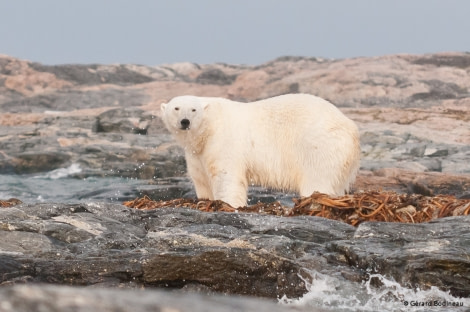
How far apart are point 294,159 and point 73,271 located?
225 inches

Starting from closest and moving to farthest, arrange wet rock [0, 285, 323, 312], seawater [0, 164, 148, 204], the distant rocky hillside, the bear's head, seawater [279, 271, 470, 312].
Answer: wet rock [0, 285, 323, 312], seawater [279, 271, 470, 312], the bear's head, seawater [0, 164, 148, 204], the distant rocky hillside

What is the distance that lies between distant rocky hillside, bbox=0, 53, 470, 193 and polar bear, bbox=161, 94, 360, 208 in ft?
15.6

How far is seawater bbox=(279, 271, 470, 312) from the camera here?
16.2ft

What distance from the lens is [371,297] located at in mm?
5098

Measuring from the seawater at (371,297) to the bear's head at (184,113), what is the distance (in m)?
5.34

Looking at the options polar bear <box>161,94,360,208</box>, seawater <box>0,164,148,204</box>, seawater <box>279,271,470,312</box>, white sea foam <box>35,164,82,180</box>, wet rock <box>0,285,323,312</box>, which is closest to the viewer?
wet rock <box>0,285,323,312</box>

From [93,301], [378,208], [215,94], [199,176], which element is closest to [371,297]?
[378,208]

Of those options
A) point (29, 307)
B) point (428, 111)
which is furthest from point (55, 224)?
point (428, 111)

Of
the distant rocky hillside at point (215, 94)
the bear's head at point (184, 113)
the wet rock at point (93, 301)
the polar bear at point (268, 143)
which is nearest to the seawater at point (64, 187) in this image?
the distant rocky hillside at point (215, 94)

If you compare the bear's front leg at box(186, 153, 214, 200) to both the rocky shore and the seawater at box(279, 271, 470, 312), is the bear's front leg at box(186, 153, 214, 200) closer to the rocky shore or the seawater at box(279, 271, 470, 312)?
the rocky shore

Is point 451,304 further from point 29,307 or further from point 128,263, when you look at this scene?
point 29,307

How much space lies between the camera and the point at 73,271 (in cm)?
525

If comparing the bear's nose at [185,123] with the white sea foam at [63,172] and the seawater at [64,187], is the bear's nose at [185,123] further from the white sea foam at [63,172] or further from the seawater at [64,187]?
the white sea foam at [63,172]

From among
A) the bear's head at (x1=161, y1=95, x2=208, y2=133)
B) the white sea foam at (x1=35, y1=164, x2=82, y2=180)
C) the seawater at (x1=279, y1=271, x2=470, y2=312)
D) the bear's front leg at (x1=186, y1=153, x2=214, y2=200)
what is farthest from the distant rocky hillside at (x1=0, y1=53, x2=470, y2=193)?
the seawater at (x1=279, y1=271, x2=470, y2=312)
